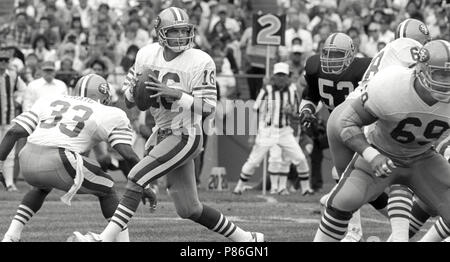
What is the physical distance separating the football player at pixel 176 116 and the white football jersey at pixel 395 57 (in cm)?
112

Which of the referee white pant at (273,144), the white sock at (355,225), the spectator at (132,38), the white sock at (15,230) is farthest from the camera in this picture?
the spectator at (132,38)

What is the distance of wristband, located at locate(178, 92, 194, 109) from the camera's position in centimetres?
752

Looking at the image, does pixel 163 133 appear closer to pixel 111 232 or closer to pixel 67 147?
pixel 67 147

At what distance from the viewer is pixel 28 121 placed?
7.91m

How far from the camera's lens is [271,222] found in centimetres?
1066

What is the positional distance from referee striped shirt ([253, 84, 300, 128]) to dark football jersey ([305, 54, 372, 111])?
551cm

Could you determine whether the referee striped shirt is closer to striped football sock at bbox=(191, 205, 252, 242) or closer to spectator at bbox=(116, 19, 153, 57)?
spectator at bbox=(116, 19, 153, 57)

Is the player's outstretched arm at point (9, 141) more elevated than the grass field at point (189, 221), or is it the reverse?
the player's outstretched arm at point (9, 141)

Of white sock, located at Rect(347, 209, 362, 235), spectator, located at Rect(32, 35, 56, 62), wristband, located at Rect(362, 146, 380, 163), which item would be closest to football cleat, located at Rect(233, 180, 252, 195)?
spectator, located at Rect(32, 35, 56, 62)

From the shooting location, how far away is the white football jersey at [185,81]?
7.68 meters

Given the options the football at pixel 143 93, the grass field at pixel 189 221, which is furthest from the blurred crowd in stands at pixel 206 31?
the football at pixel 143 93

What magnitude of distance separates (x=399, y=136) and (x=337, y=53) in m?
1.85

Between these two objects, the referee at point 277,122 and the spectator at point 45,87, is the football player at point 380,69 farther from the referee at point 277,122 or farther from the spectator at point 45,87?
the spectator at point 45,87
